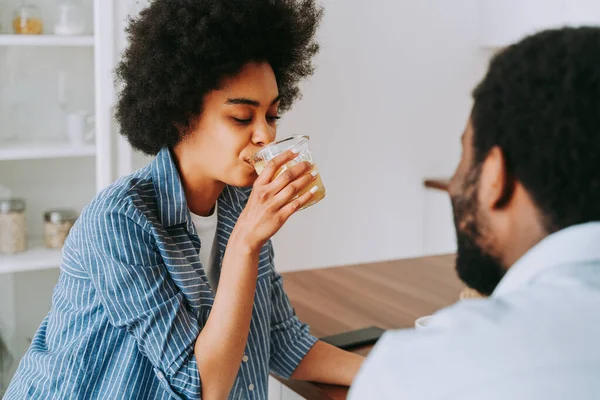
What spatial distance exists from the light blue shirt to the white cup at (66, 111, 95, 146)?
229 cm

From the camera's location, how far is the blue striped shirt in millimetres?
1308

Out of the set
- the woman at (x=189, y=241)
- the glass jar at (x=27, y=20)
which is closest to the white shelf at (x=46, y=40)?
the glass jar at (x=27, y=20)

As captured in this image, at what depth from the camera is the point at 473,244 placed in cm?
93

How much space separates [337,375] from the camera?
4.76ft

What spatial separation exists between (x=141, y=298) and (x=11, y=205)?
163cm

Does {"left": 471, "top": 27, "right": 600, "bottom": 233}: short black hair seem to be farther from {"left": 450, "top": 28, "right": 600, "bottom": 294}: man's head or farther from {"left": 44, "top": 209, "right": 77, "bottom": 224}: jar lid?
{"left": 44, "top": 209, "right": 77, "bottom": 224}: jar lid

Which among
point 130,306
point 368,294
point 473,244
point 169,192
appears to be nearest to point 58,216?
point 368,294

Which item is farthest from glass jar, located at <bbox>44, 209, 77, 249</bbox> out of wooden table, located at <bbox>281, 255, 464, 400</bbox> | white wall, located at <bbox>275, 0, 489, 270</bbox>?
wooden table, located at <bbox>281, 255, 464, 400</bbox>

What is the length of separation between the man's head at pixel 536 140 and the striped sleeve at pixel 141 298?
602 millimetres

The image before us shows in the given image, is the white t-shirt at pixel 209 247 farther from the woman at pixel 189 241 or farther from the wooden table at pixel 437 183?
the wooden table at pixel 437 183

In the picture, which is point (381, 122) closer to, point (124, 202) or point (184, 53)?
point (184, 53)

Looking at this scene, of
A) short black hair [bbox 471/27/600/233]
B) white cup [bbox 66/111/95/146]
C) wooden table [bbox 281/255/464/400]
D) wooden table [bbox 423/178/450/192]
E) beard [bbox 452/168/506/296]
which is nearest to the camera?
short black hair [bbox 471/27/600/233]

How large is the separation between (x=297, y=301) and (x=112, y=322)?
587mm

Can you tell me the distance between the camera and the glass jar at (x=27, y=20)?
2.74 metres
